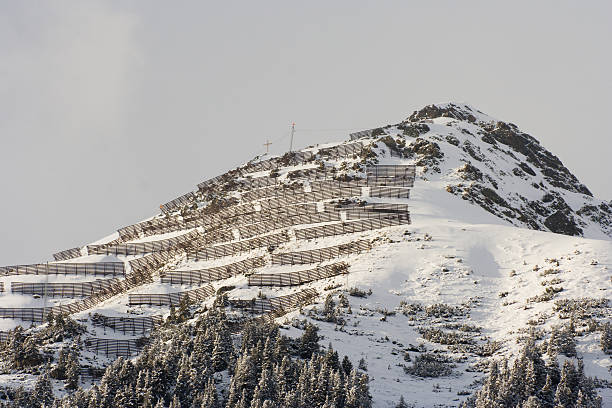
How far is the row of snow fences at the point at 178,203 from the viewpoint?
11711 centimetres

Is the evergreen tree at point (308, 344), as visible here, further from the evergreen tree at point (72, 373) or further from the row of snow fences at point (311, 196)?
the row of snow fences at point (311, 196)

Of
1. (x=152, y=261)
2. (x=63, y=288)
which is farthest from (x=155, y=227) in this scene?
(x=63, y=288)

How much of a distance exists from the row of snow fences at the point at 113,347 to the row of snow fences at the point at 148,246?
3367cm

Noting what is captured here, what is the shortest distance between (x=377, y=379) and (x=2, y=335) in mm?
42434

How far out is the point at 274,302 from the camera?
229 feet

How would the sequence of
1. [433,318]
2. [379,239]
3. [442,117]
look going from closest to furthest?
[433,318] → [379,239] → [442,117]

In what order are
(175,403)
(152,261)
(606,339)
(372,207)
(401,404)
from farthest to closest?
1. (152,261)
2. (372,207)
3. (606,339)
4. (401,404)
5. (175,403)

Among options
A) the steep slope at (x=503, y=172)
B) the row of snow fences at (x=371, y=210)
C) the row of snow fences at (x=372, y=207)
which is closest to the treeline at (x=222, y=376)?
the row of snow fences at (x=371, y=210)

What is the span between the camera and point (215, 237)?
94312 mm

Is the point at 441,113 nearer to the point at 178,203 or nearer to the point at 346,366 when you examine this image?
the point at 178,203

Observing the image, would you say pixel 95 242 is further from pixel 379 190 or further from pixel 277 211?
pixel 379 190

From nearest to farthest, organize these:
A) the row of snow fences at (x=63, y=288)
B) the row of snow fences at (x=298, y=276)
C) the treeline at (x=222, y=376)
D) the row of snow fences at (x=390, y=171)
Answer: the treeline at (x=222, y=376)
the row of snow fences at (x=298, y=276)
the row of snow fences at (x=63, y=288)
the row of snow fences at (x=390, y=171)

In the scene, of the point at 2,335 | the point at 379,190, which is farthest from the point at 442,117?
the point at 2,335

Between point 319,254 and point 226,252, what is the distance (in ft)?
44.7
